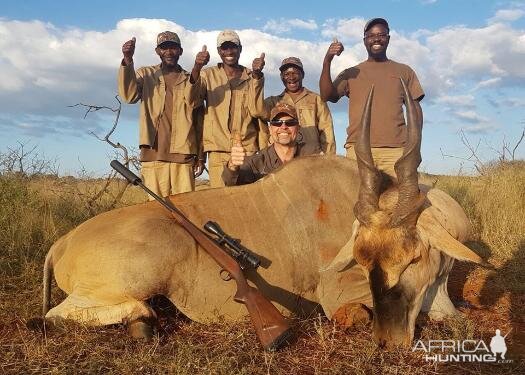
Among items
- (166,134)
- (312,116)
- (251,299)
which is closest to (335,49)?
(312,116)

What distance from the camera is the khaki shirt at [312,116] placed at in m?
6.17

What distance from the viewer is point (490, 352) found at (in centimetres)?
308

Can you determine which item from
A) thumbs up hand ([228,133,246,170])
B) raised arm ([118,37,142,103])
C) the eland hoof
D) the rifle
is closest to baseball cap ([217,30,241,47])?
raised arm ([118,37,142,103])

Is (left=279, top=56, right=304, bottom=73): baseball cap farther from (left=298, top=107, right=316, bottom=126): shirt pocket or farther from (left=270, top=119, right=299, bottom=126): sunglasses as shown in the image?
(left=270, top=119, right=299, bottom=126): sunglasses

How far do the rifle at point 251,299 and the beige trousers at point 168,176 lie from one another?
218 centimetres

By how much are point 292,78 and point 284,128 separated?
1294 mm

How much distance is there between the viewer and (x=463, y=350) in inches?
122

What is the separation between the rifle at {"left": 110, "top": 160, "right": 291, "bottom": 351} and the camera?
3.13 meters

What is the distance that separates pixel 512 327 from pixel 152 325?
240 cm

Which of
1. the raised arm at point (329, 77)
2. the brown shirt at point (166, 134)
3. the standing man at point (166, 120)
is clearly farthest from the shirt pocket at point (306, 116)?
the brown shirt at point (166, 134)

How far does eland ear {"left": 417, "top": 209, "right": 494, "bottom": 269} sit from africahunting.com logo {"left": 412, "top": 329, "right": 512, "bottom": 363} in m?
0.47

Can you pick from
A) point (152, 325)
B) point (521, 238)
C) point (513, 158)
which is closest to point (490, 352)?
point (152, 325)

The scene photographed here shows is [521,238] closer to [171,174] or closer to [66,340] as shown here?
[171,174]

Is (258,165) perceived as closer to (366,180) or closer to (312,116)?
(312,116)
